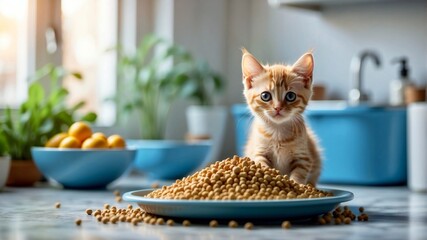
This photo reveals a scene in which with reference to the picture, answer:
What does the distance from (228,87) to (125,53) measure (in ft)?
1.71

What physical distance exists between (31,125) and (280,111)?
3.53 ft

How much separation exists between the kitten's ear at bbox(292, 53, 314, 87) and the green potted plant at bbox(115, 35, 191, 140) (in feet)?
4.27

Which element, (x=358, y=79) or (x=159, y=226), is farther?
(x=358, y=79)

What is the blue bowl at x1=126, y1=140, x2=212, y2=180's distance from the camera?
8.76ft

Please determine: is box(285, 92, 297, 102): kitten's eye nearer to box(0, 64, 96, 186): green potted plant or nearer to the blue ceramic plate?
the blue ceramic plate

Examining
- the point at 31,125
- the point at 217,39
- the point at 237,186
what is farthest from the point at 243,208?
the point at 217,39

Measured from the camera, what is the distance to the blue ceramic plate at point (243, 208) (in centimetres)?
142

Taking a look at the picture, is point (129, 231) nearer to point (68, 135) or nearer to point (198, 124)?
point (68, 135)

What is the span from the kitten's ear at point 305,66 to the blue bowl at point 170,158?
Answer: 104 cm

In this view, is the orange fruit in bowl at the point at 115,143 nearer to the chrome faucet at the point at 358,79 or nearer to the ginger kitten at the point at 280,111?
the ginger kitten at the point at 280,111

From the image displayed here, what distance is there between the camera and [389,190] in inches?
98.7

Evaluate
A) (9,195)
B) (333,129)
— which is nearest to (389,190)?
(333,129)

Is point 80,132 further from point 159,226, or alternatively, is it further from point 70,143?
point 159,226

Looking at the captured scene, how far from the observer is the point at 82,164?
7.56ft
